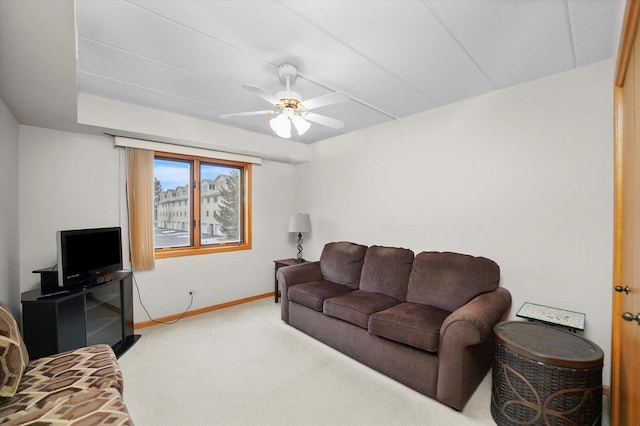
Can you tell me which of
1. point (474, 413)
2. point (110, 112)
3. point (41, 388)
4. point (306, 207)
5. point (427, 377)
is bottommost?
point (474, 413)

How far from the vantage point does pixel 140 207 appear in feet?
10.6

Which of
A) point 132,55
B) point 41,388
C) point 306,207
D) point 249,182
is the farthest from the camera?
point 306,207

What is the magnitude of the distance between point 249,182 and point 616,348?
13.5 feet

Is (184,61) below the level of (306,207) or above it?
above

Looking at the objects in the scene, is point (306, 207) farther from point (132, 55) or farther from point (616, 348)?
point (616, 348)

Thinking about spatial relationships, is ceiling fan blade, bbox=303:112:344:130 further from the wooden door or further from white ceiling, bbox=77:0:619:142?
the wooden door

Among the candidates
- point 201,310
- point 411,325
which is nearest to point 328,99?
point 411,325

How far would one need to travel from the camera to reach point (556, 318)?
6.63ft

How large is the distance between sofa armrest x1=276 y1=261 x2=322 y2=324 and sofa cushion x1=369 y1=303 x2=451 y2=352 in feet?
4.24

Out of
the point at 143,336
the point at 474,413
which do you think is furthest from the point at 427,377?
the point at 143,336

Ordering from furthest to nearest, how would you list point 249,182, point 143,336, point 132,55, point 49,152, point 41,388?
point 249,182
point 143,336
point 49,152
point 132,55
point 41,388

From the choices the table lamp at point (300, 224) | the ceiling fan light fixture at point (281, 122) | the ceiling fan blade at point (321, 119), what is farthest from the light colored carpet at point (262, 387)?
the ceiling fan blade at point (321, 119)

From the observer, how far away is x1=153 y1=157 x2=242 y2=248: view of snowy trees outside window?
3609 millimetres

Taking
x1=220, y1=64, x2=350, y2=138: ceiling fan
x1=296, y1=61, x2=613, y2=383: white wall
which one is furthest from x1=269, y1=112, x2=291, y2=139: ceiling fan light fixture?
x1=296, y1=61, x2=613, y2=383: white wall
